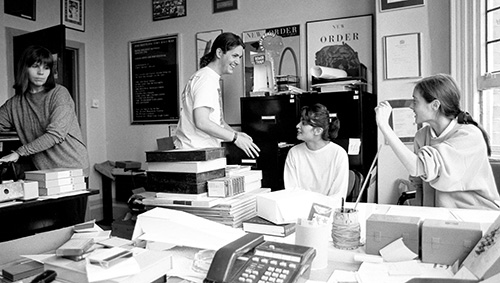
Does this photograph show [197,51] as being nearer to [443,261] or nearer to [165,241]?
[165,241]

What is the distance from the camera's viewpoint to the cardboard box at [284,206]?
125 centimetres

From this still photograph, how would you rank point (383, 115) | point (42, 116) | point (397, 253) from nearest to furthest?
point (397, 253) → point (383, 115) → point (42, 116)

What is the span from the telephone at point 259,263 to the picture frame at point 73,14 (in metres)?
4.38

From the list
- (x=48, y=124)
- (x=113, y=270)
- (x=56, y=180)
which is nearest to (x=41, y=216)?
(x=56, y=180)

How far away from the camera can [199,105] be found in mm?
1909

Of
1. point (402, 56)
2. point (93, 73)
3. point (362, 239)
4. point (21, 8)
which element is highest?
point (21, 8)

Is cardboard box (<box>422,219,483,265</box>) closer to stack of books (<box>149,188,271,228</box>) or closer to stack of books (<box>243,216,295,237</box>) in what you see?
stack of books (<box>243,216,295,237</box>)

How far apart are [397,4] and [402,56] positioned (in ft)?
1.29

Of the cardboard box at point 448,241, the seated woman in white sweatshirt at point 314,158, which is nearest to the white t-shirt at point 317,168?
the seated woman in white sweatshirt at point 314,158

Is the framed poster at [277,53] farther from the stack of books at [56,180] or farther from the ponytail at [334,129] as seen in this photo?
the stack of books at [56,180]

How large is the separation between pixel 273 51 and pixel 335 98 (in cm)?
100

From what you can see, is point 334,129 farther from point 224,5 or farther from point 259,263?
point 259,263

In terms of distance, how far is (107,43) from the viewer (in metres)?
4.92

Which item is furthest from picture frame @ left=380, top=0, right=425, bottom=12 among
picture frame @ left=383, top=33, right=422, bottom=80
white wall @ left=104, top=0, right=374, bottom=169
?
white wall @ left=104, top=0, right=374, bottom=169
